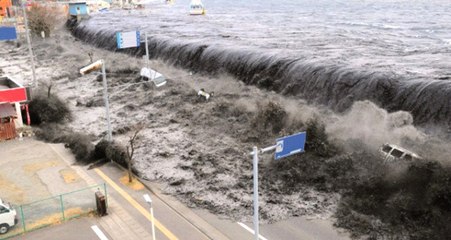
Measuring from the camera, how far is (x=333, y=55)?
45219 mm

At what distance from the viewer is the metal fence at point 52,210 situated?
64.2 ft

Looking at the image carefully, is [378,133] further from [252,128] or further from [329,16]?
[329,16]

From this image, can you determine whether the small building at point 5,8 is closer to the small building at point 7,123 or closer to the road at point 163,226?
the small building at point 7,123

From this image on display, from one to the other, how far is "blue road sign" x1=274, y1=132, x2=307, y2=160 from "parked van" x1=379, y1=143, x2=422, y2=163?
13634 mm

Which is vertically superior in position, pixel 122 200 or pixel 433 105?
pixel 433 105

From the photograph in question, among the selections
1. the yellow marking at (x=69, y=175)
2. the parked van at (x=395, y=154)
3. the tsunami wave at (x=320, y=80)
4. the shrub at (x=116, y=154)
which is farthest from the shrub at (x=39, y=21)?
the parked van at (x=395, y=154)

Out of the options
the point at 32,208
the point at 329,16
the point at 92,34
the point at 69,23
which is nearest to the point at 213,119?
the point at 32,208

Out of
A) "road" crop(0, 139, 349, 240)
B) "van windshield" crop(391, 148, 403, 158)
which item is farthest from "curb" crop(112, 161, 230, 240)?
"van windshield" crop(391, 148, 403, 158)

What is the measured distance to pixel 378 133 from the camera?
92.8ft

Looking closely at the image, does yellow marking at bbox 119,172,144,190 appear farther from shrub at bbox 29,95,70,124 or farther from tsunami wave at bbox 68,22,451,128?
tsunami wave at bbox 68,22,451,128

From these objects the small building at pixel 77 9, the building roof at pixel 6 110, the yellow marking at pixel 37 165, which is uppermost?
the small building at pixel 77 9


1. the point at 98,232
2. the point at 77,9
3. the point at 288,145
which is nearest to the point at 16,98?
the point at 98,232

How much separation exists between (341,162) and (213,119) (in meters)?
13.2

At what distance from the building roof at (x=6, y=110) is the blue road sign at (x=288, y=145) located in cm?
2431
